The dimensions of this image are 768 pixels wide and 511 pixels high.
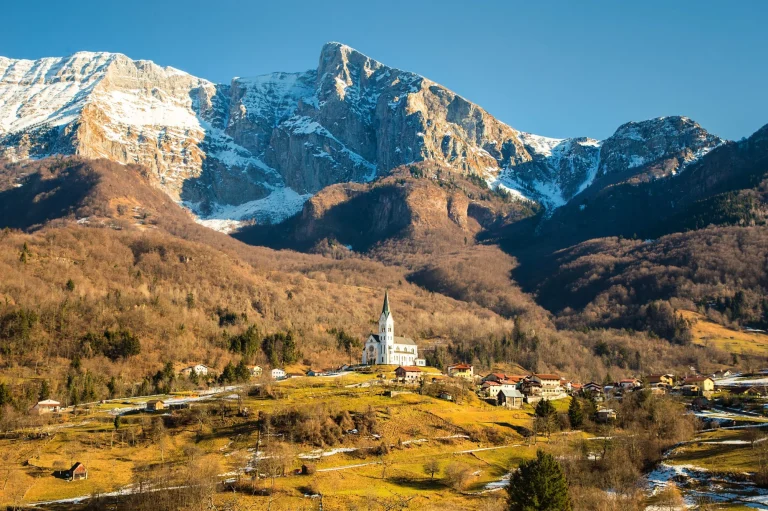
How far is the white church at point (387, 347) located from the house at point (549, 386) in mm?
28546

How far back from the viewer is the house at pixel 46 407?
134250mm

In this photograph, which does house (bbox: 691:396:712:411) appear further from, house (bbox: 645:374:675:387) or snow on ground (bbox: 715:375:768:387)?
house (bbox: 645:374:675:387)

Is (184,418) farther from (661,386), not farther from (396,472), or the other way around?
(661,386)

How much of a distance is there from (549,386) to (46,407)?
98.8 m

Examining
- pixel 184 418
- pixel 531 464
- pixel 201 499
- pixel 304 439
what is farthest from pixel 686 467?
pixel 184 418

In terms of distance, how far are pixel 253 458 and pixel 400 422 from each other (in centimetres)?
2574

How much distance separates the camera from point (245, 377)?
160750 millimetres

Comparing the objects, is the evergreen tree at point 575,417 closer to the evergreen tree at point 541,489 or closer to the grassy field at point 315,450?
the grassy field at point 315,450

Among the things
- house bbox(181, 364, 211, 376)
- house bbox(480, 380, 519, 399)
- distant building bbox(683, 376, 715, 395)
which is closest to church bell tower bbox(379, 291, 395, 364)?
house bbox(480, 380, 519, 399)

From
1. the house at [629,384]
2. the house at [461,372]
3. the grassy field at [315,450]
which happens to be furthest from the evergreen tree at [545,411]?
the house at [629,384]

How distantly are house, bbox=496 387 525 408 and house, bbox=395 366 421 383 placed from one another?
52.3 feet

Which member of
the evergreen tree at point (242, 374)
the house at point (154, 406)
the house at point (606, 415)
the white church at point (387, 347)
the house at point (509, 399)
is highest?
the white church at point (387, 347)

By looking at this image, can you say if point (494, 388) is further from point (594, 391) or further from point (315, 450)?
point (315, 450)

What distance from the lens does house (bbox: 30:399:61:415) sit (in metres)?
134
